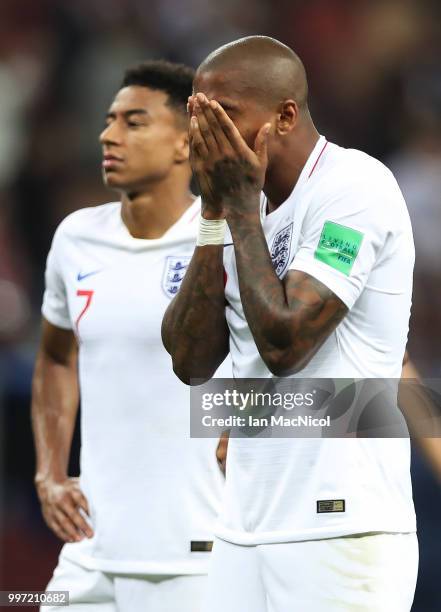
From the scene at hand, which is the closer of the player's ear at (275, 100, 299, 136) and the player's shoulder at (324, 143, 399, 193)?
the player's shoulder at (324, 143, 399, 193)

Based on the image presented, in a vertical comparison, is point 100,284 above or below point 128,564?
above

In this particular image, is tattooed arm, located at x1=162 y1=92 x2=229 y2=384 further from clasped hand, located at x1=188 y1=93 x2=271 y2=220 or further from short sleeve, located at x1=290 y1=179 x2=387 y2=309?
short sleeve, located at x1=290 y1=179 x2=387 y2=309

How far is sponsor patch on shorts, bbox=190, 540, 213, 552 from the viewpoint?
4.24 meters

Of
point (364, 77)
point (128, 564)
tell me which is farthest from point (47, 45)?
point (128, 564)

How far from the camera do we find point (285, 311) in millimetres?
2807

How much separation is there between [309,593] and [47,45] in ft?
22.8

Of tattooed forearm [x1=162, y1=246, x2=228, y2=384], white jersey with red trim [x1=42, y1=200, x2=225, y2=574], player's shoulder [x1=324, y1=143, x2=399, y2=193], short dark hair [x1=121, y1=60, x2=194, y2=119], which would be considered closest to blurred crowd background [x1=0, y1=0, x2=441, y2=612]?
short dark hair [x1=121, y1=60, x2=194, y2=119]

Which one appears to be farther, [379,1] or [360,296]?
[379,1]

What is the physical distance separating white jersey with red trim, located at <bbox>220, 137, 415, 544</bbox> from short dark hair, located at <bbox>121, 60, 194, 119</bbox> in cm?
178

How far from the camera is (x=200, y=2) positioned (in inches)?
366

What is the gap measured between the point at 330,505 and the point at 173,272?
165 cm

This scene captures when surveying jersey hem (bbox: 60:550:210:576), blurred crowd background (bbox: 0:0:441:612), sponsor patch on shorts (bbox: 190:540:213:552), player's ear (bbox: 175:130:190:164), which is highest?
blurred crowd background (bbox: 0:0:441:612)

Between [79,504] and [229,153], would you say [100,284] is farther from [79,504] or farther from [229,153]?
[229,153]

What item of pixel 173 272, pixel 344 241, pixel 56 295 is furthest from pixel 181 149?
pixel 344 241
